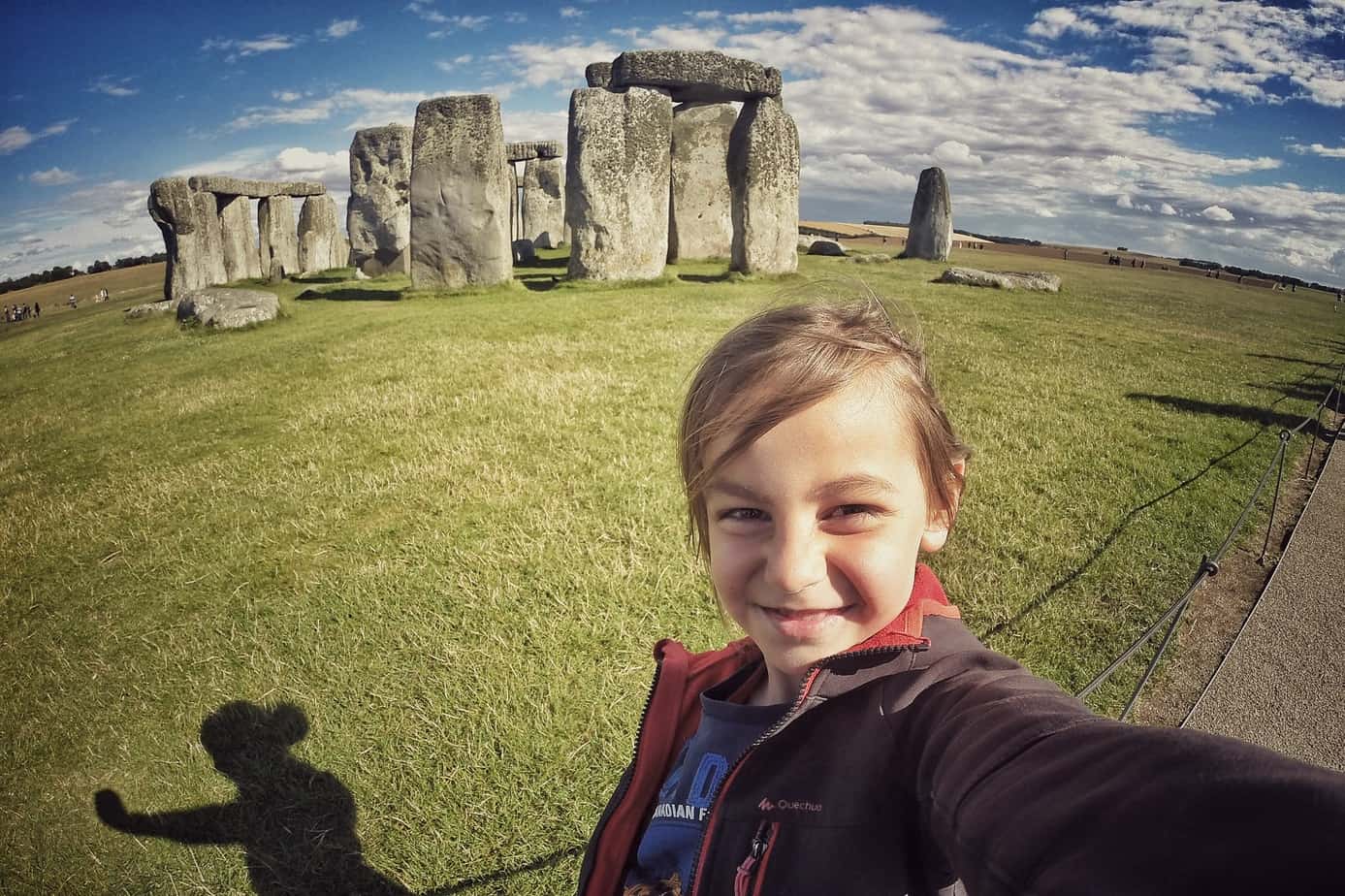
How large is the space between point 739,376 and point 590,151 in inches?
487

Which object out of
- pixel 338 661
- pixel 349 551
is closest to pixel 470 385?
pixel 349 551

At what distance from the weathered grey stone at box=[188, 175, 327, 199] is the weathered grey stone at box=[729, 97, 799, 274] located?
459 inches

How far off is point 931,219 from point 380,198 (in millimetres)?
14974

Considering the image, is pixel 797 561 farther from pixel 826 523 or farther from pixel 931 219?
pixel 931 219

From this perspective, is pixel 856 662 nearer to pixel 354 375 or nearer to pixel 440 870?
pixel 440 870

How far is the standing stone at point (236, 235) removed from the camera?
56.6 ft

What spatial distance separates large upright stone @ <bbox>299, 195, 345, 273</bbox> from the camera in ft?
67.4

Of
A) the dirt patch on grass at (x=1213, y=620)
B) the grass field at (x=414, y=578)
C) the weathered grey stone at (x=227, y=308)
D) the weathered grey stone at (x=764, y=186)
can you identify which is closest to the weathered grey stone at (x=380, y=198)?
the weathered grey stone at (x=227, y=308)

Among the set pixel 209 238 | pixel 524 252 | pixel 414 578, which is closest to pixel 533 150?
pixel 524 252

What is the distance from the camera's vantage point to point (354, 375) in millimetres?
7398

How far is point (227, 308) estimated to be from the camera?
10.9m

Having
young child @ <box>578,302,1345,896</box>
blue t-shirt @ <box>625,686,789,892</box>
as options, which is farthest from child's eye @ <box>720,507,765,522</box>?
blue t-shirt @ <box>625,686,789,892</box>

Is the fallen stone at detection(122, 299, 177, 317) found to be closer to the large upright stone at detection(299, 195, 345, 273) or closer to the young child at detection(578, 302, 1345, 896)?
the large upright stone at detection(299, 195, 345, 273)

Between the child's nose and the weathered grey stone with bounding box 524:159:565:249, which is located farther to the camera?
the weathered grey stone with bounding box 524:159:565:249
